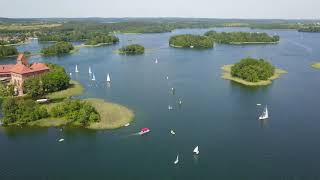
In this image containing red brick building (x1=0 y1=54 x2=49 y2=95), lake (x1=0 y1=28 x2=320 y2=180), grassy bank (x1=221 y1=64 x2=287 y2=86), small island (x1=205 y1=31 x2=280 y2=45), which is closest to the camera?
lake (x1=0 y1=28 x2=320 y2=180)

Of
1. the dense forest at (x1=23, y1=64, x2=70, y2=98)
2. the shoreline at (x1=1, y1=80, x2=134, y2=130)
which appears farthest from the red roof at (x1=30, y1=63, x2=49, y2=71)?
the shoreline at (x1=1, y1=80, x2=134, y2=130)

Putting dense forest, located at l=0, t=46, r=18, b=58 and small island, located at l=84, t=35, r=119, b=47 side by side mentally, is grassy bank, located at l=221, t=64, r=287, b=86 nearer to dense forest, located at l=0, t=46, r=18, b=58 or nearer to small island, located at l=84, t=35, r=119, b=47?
dense forest, located at l=0, t=46, r=18, b=58

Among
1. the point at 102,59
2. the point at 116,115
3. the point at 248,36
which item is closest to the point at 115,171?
the point at 116,115

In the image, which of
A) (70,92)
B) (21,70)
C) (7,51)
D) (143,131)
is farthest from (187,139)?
(7,51)

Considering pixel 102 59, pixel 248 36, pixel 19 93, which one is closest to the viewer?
pixel 19 93

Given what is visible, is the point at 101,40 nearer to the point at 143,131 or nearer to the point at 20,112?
the point at 20,112

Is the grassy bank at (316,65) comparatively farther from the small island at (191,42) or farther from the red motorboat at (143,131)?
the red motorboat at (143,131)

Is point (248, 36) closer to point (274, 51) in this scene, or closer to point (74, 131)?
point (274, 51)
